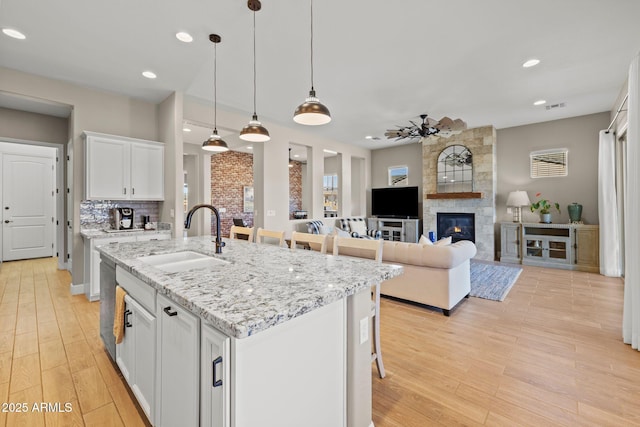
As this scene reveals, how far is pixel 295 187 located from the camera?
1118cm

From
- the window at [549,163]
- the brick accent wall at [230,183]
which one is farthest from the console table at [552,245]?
the brick accent wall at [230,183]

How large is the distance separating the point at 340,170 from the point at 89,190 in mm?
5470

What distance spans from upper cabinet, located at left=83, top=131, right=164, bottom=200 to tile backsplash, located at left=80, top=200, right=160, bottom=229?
36cm

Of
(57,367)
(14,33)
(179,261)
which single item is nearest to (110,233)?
(57,367)

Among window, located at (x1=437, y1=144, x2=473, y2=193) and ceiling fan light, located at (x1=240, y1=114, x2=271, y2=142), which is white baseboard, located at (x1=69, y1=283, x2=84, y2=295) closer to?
ceiling fan light, located at (x1=240, y1=114, x2=271, y2=142)

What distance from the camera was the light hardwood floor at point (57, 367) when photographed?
5.74 ft

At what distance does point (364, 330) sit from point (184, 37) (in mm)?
3242

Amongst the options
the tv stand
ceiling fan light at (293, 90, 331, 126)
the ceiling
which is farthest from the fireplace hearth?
ceiling fan light at (293, 90, 331, 126)

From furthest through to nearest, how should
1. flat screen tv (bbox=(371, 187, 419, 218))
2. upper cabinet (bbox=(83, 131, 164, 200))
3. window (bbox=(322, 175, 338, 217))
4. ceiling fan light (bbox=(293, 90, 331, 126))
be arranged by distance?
window (bbox=(322, 175, 338, 217)) < flat screen tv (bbox=(371, 187, 419, 218)) < upper cabinet (bbox=(83, 131, 164, 200)) < ceiling fan light (bbox=(293, 90, 331, 126))

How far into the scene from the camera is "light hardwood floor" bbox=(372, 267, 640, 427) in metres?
1.77

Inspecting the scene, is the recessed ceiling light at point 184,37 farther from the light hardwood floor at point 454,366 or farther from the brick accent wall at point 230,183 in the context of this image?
the brick accent wall at point 230,183

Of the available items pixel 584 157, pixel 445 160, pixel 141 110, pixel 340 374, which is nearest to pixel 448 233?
pixel 445 160

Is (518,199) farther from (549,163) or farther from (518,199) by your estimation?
(549,163)

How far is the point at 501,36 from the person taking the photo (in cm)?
294
